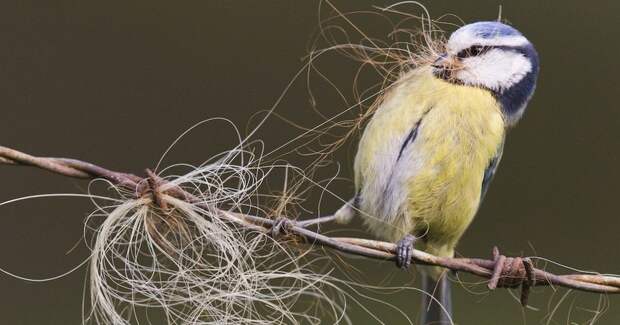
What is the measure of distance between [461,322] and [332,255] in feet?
3.23

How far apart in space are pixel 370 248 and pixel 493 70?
35 centimetres

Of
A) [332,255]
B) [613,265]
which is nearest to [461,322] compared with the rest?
[613,265]

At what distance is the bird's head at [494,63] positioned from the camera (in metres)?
1.27

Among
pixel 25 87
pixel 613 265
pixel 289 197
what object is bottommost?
pixel 613 265

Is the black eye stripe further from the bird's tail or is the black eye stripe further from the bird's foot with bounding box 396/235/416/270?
the bird's tail

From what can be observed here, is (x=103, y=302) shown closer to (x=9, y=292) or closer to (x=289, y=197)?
(x=289, y=197)

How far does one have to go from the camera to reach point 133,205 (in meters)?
1.06

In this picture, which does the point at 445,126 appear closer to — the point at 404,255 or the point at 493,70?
the point at 493,70

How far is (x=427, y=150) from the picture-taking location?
1.28 meters

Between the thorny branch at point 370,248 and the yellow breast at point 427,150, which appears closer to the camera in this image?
the thorny branch at point 370,248

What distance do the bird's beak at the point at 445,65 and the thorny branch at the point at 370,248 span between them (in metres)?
0.27

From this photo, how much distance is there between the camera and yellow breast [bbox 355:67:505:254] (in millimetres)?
1289

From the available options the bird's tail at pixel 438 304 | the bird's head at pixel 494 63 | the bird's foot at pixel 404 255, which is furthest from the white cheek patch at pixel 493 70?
the bird's tail at pixel 438 304

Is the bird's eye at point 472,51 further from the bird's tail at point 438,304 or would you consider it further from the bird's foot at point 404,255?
the bird's tail at point 438,304
